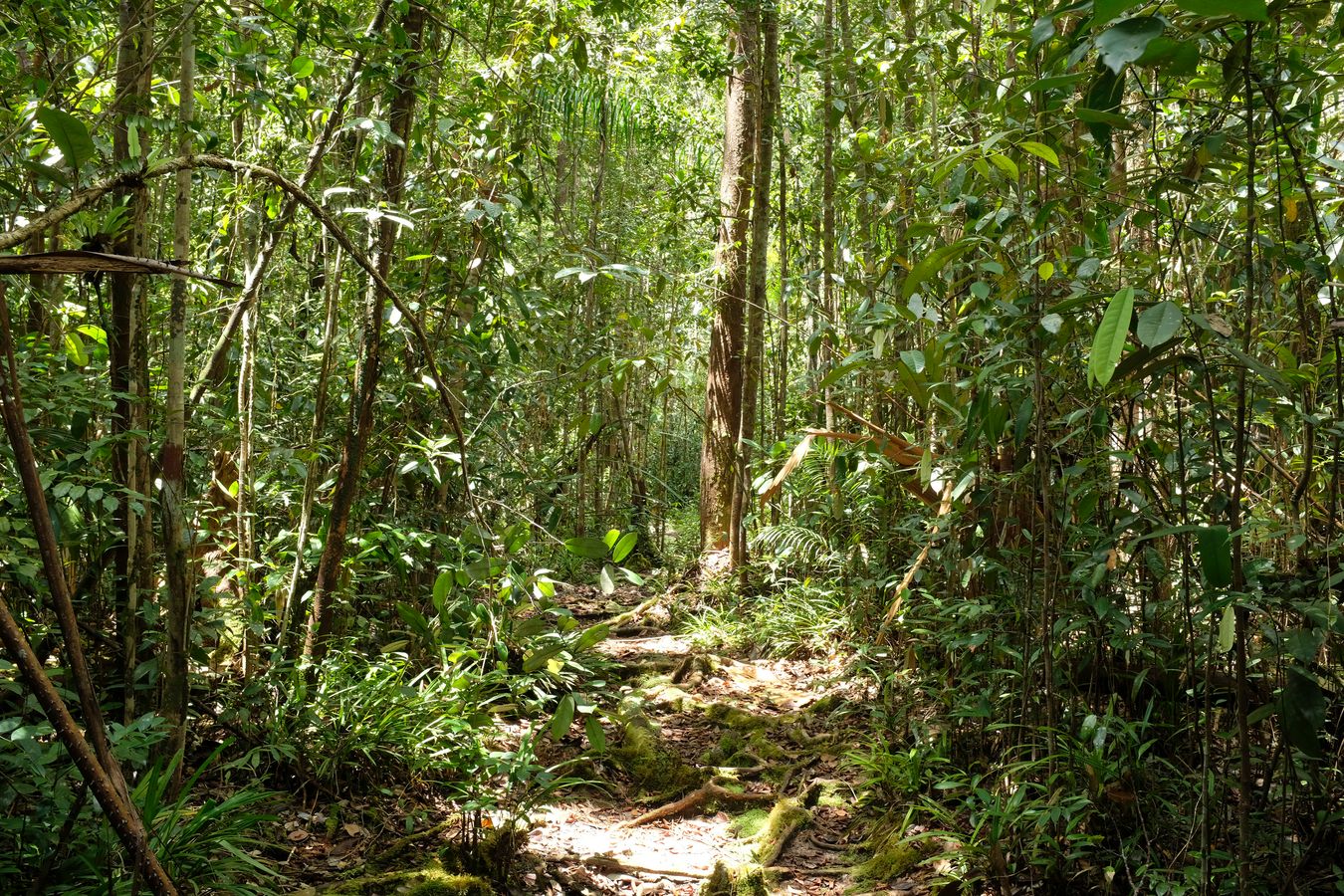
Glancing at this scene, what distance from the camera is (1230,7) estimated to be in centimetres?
101

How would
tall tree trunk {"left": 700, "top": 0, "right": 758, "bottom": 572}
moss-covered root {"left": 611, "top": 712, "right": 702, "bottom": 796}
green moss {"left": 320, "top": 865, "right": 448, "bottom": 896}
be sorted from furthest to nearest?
tall tree trunk {"left": 700, "top": 0, "right": 758, "bottom": 572} → moss-covered root {"left": 611, "top": 712, "right": 702, "bottom": 796} → green moss {"left": 320, "top": 865, "right": 448, "bottom": 896}

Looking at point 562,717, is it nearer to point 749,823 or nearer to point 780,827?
point 780,827

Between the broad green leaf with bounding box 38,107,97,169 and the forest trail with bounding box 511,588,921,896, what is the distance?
1895mm

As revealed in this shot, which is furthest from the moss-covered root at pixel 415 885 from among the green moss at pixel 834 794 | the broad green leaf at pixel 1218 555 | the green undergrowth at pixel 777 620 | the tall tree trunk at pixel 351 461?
the green undergrowth at pixel 777 620

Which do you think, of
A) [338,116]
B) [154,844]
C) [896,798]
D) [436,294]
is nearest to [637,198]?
[436,294]

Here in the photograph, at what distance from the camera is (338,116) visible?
3.40 m

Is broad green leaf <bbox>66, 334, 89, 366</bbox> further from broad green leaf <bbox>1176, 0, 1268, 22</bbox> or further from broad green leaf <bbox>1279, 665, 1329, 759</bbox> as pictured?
broad green leaf <bbox>1279, 665, 1329, 759</bbox>

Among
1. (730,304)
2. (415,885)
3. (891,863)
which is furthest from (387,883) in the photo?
(730,304)

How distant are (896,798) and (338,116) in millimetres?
3542

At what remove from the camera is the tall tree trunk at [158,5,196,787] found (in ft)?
8.02

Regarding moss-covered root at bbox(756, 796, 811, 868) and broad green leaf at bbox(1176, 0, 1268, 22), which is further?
moss-covered root at bbox(756, 796, 811, 868)

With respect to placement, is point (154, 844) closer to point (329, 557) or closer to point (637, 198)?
point (329, 557)

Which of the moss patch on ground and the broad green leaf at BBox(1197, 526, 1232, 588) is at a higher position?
the broad green leaf at BBox(1197, 526, 1232, 588)

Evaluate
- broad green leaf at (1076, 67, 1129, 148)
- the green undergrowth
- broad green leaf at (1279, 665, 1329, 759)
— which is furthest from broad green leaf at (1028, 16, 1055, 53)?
the green undergrowth
